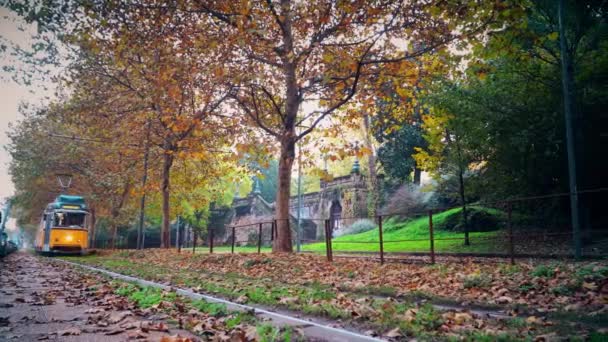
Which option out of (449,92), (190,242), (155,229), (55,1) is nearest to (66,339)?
(55,1)

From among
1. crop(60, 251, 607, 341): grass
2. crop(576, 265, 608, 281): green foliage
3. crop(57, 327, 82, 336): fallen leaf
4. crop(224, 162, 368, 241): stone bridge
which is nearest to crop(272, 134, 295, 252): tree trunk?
crop(60, 251, 607, 341): grass

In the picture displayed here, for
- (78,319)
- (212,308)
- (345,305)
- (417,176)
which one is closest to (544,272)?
(345,305)

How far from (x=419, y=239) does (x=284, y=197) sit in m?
5.25

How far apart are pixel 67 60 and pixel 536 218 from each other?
946 inches

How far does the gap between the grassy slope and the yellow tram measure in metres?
16.0

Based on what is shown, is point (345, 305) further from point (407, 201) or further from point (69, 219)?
point (69, 219)

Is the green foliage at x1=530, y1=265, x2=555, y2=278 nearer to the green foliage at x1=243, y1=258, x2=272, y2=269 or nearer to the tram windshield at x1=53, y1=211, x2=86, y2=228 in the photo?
the green foliage at x1=243, y1=258, x2=272, y2=269

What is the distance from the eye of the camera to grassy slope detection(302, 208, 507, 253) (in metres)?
18.3

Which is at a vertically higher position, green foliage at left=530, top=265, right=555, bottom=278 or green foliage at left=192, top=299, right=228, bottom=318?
green foliage at left=530, top=265, right=555, bottom=278

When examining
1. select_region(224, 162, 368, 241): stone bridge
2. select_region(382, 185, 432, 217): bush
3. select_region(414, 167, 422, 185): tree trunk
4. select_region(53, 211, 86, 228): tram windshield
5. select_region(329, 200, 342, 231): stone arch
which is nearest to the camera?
select_region(53, 211, 86, 228): tram windshield

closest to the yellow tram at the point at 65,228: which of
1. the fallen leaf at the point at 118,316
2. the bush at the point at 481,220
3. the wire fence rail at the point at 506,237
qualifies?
the wire fence rail at the point at 506,237

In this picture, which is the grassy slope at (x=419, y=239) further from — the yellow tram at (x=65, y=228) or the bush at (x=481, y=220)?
the yellow tram at (x=65, y=228)

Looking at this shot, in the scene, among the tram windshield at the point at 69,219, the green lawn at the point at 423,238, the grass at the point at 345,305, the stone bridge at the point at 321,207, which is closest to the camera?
the grass at the point at 345,305

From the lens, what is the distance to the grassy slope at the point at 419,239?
18344 millimetres
